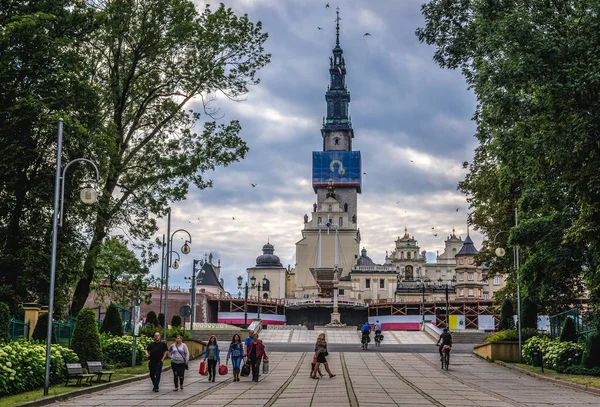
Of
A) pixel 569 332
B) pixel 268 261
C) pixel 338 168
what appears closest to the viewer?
pixel 569 332

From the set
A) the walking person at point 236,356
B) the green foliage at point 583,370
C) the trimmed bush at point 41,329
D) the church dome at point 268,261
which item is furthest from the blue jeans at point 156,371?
the church dome at point 268,261

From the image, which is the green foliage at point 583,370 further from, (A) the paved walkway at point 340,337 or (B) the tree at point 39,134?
(A) the paved walkway at point 340,337

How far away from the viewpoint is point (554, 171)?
86.1 feet

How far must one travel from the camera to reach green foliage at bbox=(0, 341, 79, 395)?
19953mm

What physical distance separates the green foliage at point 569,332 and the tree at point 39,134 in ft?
68.5

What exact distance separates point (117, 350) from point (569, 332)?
19177 mm

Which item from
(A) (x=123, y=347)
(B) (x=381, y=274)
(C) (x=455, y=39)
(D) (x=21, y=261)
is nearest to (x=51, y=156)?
(D) (x=21, y=261)

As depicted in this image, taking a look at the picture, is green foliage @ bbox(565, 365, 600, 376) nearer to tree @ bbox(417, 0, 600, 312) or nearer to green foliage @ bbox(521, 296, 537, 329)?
tree @ bbox(417, 0, 600, 312)

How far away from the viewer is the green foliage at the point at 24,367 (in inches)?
786

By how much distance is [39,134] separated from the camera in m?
31.8

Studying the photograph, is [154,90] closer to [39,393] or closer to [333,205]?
[39,393]

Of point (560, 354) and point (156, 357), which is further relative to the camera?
point (560, 354)

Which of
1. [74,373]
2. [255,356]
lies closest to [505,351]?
[255,356]

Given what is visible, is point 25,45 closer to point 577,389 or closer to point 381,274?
point 577,389
